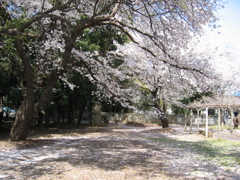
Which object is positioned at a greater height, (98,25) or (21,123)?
(98,25)

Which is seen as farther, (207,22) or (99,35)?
(99,35)

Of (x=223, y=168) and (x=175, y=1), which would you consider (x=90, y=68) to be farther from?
(x=223, y=168)

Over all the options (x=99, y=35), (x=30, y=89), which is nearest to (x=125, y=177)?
(x=30, y=89)

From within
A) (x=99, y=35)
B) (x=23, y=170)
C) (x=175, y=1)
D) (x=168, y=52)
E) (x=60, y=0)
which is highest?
(x=99, y=35)

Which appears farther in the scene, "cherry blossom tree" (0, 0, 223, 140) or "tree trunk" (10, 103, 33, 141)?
"tree trunk" (10, 103, 33, 141)

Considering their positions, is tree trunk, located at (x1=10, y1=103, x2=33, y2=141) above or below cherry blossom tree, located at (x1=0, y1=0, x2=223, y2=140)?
below

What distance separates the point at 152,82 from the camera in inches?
627

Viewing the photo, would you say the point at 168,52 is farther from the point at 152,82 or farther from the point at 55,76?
the point at 152,82

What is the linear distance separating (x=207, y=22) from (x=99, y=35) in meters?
9.05

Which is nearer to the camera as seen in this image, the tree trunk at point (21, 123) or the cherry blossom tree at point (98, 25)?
the cherry blossom tree at point (98, 25)

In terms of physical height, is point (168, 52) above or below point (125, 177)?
above

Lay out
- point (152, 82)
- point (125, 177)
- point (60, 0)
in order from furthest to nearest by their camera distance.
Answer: point (152, 82) < point (60, 0) < point (125, 177)

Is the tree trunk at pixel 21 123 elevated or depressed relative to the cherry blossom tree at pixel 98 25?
depressed

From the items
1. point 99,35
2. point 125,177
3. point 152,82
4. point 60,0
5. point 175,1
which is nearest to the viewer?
point 125,177
